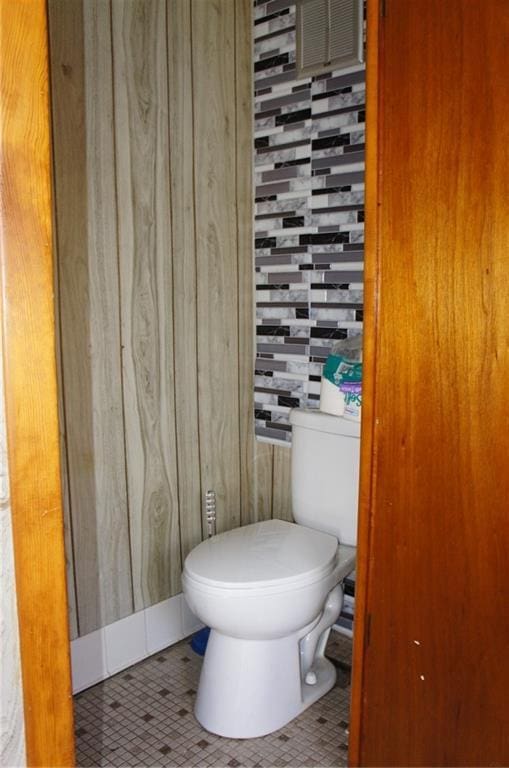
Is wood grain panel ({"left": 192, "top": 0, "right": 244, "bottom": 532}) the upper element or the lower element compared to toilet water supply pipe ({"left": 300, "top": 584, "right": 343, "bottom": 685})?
upper

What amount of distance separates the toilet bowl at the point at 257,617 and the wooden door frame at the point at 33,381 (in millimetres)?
811

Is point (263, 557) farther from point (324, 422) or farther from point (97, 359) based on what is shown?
point (97, 359)

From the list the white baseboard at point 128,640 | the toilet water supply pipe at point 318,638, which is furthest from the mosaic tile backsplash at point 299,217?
the white baseboard at point 128,640

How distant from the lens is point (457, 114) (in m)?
1.21

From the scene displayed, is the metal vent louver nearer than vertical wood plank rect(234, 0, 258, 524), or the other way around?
the metal vent louver

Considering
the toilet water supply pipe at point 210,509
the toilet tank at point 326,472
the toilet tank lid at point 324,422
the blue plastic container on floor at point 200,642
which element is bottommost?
the blue plastic container on floor at point 200,642

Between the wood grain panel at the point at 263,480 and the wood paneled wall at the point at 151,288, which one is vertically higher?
the wood paneled wall at the point at 151,288

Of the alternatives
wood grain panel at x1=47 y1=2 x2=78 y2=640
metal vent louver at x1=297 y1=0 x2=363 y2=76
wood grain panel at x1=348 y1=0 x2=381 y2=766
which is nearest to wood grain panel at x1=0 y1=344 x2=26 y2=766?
wood grain panel at x1=348 y1=0 x2=381 y2=766

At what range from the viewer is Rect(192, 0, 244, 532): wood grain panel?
90.9 inches

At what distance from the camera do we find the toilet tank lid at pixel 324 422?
2.02 metres

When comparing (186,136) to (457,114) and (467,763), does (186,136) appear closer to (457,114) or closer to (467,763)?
(457,114)

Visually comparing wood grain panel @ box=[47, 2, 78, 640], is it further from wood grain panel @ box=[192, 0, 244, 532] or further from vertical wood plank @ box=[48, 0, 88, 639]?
wood grain panel @ box=[192, 0, 244, 532]

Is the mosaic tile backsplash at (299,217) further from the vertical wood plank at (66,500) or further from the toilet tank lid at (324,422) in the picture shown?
the vertical wood plank at (66,500)

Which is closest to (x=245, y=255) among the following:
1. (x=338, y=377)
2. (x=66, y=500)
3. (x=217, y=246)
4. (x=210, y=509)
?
(x=217, y=246)
